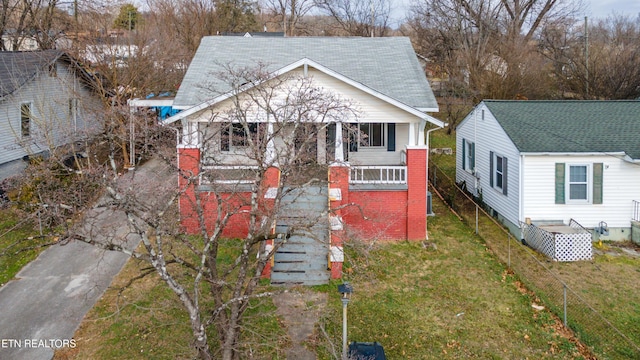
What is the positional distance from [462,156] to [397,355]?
13899 millimetres

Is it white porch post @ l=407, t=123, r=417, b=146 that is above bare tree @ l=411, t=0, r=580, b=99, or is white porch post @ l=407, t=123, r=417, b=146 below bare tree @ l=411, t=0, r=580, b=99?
below

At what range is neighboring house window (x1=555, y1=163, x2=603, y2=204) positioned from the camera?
52.7 ft

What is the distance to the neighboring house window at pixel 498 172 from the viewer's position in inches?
687

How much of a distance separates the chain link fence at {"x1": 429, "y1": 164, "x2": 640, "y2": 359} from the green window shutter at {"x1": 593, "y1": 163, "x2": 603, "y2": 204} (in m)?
2.74

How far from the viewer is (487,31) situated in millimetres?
39531

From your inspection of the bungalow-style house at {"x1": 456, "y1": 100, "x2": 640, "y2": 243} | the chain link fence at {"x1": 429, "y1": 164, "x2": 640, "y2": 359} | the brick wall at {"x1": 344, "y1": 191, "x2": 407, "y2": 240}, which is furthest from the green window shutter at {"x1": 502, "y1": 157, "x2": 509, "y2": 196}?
the brick wall at {"x1": 344, "y1": 191, "x2": 407, "y2": 240}

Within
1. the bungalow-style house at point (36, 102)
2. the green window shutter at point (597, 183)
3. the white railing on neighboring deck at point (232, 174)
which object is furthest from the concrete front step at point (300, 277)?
the bungalow-style house at point (36, 102)

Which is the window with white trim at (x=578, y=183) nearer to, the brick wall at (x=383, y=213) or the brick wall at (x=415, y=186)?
the brick wall at (x=415, y=186)

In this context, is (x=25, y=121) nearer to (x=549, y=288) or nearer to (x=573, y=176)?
(x=549, y=288)

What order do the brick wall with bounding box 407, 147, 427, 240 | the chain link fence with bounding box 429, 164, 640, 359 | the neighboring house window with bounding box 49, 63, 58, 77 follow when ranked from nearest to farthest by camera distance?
the chain link fence with bounding box 429, 164, 640, 359 < the brick wall with bounding box 407, 147, 427, 240 < the neighboring house window with bounding box 49, 63, 58, 77

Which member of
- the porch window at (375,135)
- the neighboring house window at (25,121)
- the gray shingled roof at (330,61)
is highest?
the gray shingled roof at (330,61)

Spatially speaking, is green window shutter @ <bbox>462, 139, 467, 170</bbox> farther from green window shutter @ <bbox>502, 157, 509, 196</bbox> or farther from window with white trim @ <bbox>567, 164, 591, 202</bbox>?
window with white trim @ <bbox>567, 164, 591, 202</bbox>

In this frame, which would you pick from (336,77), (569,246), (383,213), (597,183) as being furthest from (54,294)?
(597,183)

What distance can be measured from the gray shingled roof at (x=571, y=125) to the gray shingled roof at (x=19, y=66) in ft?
60.7
